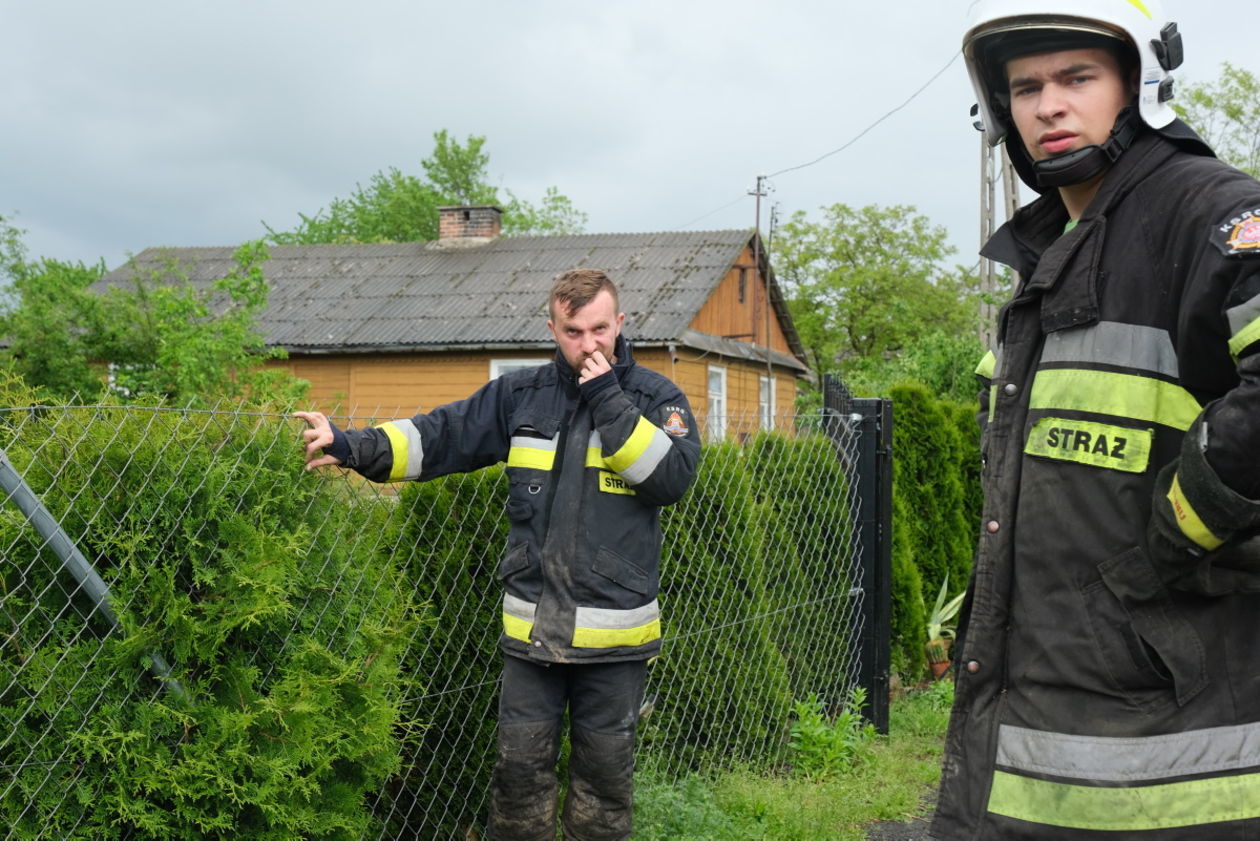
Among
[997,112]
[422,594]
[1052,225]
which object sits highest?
[997,112]

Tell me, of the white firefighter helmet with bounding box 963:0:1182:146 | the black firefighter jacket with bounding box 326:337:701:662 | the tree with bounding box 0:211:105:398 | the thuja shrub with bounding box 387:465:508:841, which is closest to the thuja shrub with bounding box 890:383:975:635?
the thuja shrub with bounding box 387:465:508:841

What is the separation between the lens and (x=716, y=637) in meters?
5.47

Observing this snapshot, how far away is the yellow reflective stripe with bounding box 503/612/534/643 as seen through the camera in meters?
3.61

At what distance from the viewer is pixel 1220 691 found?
2.01 meters

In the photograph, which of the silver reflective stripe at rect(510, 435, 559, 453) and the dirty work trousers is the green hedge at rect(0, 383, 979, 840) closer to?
the dirty work trousers

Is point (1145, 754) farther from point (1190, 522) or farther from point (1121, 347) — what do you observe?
point (1121, 347)

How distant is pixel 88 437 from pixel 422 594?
1.45m

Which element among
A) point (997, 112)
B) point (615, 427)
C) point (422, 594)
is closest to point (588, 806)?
point (422, 594)

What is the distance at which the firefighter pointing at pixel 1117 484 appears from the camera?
6.40ft

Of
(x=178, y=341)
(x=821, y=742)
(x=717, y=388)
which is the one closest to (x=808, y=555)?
(x=821, y=742)

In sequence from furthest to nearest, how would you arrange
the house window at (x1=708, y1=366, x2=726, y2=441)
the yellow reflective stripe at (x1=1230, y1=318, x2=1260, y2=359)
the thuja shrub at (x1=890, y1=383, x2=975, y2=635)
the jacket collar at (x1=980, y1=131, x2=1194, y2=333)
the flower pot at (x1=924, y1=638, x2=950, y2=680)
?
the house window at (x1=708, y1=366, x2=726, y2=441) → the thuja shrub at (x1=890, y1=383, x2=975, y2=635) → the flower pot at (x1=924, y1=638, x2=950, y2=680) → the jacket collar at (x1=980, y1=131, x2=1194, y2=333) → the yellow reflective stripe at (x1=1230, y1=318, x2=1260, y2=359)

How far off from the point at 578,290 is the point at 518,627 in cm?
108

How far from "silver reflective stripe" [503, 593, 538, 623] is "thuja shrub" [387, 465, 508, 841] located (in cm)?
37

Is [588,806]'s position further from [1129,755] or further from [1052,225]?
[1052,225]
